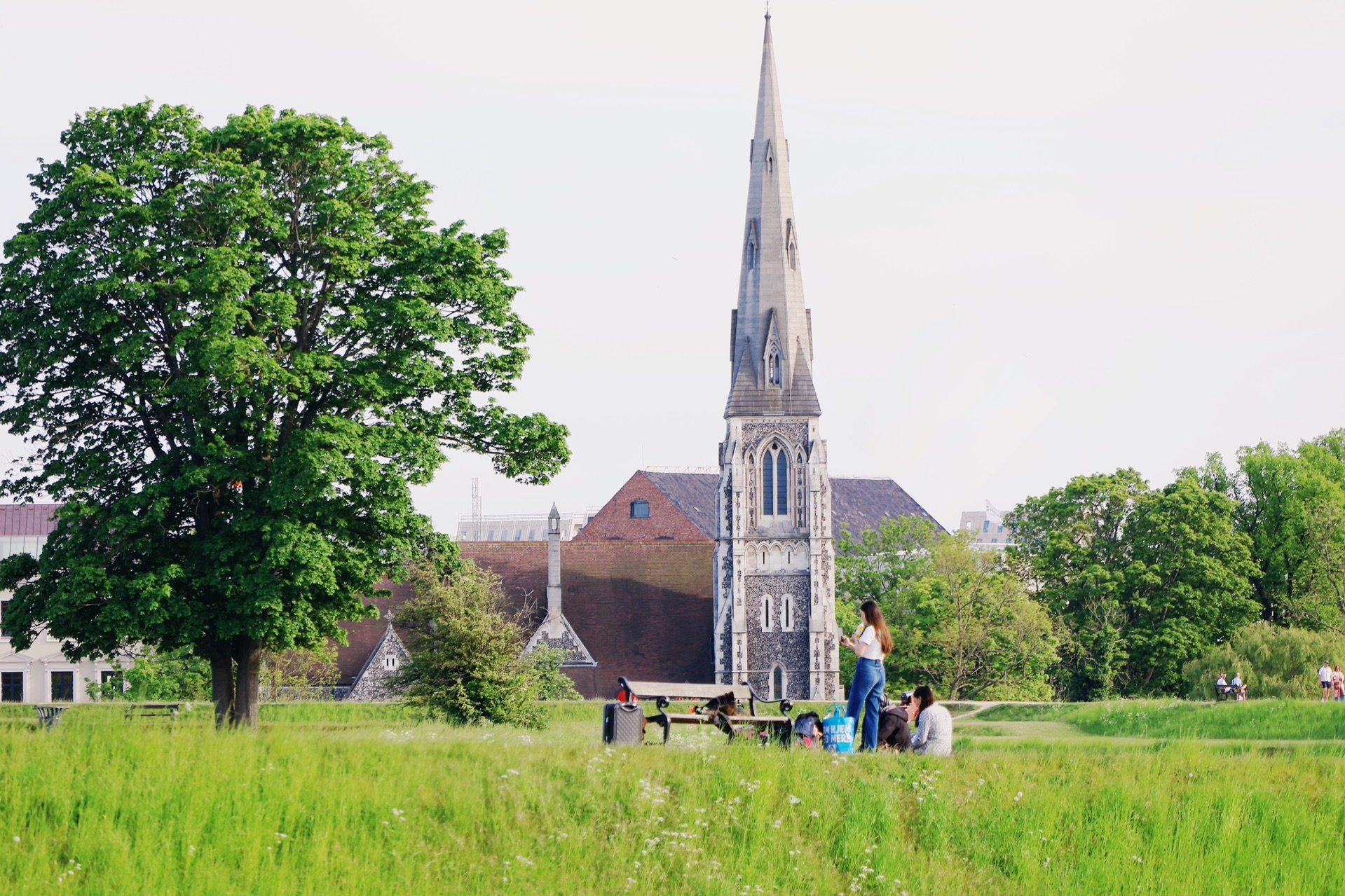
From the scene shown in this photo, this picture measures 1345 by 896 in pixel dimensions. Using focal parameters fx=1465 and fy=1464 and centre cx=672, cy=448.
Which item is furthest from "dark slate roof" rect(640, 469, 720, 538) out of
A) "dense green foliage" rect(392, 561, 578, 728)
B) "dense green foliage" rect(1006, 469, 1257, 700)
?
"dense green foliage" rect(392, 561, 578, 728)

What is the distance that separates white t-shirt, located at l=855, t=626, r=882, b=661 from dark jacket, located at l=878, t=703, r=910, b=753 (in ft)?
2.64

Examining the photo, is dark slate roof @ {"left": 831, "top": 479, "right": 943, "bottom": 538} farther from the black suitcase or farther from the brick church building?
the black suitcase

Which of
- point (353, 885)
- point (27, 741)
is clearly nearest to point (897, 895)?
point (353, 885)

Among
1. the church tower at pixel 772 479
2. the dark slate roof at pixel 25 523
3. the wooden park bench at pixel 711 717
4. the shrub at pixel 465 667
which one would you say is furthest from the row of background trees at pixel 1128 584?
the dark slate roof at pixel 25 523

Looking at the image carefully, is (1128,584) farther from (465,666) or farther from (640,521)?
(465,666)

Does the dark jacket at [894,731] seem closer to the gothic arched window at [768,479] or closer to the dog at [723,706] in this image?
the dog at [723,706]

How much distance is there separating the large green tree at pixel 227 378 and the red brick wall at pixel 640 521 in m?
56.0

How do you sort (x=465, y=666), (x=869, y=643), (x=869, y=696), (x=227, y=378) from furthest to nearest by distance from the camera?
(x=465, y=666), (x=227, y=378), (x=869, y=696), (x=869, y=643)

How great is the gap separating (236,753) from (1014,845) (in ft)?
24.0

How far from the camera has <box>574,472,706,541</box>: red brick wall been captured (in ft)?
265

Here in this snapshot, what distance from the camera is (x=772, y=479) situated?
2518 inches

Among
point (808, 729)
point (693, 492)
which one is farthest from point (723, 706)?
point (693, 492)

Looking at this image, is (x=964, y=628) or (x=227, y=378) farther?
(x=964, y=628)

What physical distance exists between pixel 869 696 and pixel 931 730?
0.74m
